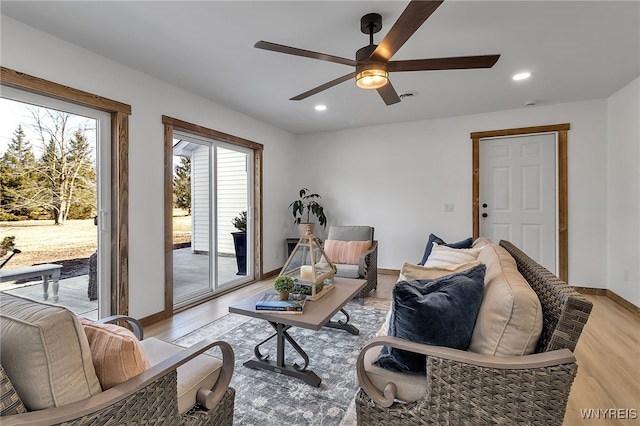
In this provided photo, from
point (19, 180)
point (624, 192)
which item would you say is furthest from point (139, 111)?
point (624, 192)

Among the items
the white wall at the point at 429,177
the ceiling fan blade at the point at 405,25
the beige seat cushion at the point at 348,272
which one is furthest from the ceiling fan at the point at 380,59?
the white wall at the point at 429,177

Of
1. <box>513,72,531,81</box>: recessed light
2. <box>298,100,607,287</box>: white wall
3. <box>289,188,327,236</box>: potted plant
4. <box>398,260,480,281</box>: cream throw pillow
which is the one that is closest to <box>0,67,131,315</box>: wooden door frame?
<box>398,260,480,281</box>: cream throw pillow

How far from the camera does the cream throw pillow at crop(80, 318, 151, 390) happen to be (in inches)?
38.3

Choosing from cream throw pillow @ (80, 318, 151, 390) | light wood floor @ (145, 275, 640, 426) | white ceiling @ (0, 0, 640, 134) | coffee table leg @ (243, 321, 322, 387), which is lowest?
light wood floor @ (145, 275, 640, 426)

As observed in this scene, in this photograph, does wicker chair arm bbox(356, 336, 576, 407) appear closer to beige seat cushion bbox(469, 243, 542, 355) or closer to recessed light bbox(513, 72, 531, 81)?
beige seat cushion bbox(469, 243, 542, 355)

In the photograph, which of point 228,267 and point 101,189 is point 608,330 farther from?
point 101,189

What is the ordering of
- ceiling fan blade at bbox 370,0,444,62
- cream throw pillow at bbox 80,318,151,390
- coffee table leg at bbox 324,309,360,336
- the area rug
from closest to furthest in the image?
cream throw pillow at bbox 80,318,151,390
ceiling fan blade at bbox 370,0,444,62
the area rug
coffee table leg at bbox 324,309,360,336

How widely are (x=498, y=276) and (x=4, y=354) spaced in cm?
168

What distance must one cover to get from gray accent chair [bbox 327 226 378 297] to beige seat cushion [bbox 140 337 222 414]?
88.7 inches

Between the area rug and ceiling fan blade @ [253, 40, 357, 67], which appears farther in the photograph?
ceiling fan blade @ [253, 40, 357, 67]

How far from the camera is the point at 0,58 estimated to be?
2041 mm

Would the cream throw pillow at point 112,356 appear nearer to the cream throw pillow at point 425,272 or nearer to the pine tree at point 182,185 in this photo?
the cream throw pillow at point 425,272

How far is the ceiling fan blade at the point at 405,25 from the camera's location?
137 cm

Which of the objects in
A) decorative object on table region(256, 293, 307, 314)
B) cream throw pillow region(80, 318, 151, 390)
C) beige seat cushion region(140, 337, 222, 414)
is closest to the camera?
cream throw pillow region(80, 318, 151, 390)
